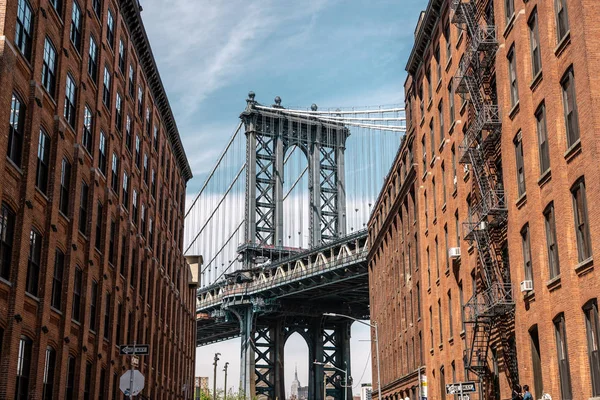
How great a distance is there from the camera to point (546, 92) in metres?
25.8

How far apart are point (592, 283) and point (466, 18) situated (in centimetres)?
1630

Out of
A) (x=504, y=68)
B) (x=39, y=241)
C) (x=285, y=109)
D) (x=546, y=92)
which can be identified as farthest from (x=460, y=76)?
(x=285, y=109)

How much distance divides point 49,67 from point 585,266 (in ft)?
62.8

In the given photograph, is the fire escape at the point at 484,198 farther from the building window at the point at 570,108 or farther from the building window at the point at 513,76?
the building window at the point at 570,108

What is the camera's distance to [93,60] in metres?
35.7

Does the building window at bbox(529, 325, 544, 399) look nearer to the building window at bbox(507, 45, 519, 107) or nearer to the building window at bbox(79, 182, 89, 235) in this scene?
the building window at bbox(507, 45, 519, 107)

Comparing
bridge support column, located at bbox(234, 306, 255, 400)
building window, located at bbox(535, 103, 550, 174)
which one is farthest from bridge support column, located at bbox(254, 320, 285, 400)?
building window, located at bbox(535, 103, 550, 174)

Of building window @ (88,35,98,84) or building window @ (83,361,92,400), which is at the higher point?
building window @ (88,35,98,84)

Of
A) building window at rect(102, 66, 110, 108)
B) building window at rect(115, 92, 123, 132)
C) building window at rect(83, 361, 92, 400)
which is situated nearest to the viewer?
building window at rect(83, 361, 92, 400)

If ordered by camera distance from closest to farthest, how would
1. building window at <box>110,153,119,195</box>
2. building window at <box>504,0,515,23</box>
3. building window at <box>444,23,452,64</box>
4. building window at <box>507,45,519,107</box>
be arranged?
building window at <box>507,45,519,107</box>, building window at <box>504,0,515,23</box>, building window at <box>110,153,119,195</box>, building window at <box>444,23,452,64</box>

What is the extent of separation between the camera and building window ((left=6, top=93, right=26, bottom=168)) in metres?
25.0

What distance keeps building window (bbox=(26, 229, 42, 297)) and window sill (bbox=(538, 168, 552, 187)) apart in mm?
16630

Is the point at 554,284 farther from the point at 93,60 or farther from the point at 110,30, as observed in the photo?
the point at 110,30

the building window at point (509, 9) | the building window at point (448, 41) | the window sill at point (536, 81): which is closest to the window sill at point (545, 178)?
the window sill at point (536, 81)
